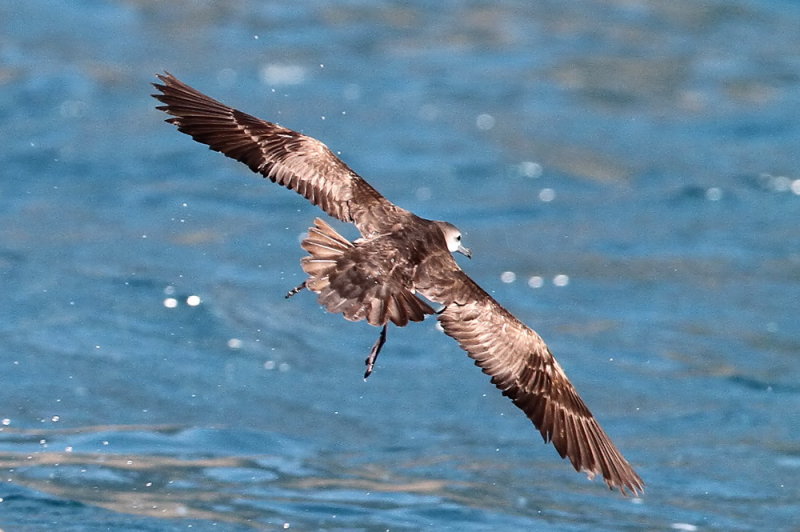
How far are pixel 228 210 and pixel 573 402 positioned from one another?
285 inches

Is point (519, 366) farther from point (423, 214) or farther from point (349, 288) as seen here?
point (423, 214)

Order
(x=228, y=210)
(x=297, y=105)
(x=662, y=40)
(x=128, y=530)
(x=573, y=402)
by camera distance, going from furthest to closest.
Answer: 1. (x=662, y=40)
2. (x=297, y=105)
3. (x=228, y=210)
4. (x=128, y=530)
5. (x=573, y=402)

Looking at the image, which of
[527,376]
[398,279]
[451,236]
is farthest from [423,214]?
[398,279]

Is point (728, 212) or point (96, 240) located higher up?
point (728, 212)

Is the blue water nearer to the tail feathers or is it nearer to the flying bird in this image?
the flying bird

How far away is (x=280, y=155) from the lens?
7.73 metres

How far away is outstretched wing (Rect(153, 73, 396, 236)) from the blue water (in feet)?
7.18

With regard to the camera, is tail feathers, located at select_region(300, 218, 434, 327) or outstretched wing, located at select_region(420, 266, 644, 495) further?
outstretched wing, located at select_region(420, 266, 644, 495)

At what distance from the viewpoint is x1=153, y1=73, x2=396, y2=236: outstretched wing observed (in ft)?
24.9

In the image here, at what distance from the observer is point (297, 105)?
51.4 feet

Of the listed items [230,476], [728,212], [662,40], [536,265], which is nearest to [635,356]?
[536,265]

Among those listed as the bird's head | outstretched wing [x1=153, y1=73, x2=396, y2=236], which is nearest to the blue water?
the bird's head

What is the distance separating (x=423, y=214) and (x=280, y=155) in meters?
6.02

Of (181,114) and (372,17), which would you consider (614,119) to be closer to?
(372,17)
